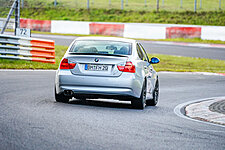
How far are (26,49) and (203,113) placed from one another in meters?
11.3

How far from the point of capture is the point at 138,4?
183 feet

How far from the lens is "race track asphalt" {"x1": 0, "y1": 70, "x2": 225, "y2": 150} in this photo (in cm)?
665

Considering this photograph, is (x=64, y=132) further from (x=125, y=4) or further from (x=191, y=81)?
(x=125, y=4)

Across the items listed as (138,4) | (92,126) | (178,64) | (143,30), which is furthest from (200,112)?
(138,4)

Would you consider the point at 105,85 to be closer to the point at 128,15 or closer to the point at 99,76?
the point at 99,76

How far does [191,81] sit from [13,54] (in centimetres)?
676

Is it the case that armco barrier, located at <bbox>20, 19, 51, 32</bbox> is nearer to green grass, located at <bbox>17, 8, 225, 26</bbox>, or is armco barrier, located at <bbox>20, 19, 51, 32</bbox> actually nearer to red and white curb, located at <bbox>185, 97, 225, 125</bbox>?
green grass, located at <bbox>17, 8, 225, 26</bbox>

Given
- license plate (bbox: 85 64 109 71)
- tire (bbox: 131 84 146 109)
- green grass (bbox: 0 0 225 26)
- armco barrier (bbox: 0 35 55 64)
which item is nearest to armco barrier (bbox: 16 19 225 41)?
green grass (bbox: 0 0 225 26)

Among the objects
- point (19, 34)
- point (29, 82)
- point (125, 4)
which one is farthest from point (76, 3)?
point (29, 82)

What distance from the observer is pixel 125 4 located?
186 ft

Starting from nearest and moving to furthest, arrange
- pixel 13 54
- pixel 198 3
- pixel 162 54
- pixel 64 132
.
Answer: pixel 64 132 → pixel 13 54 → pixel 162 54 → pixel 198 3

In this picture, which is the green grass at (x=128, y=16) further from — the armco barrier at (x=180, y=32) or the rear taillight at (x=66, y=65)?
the rear taillight at (x=66, y=65)

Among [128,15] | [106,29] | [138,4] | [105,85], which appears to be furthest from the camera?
[138,4]

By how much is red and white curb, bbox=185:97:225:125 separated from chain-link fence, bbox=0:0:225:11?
38439 millimetres
